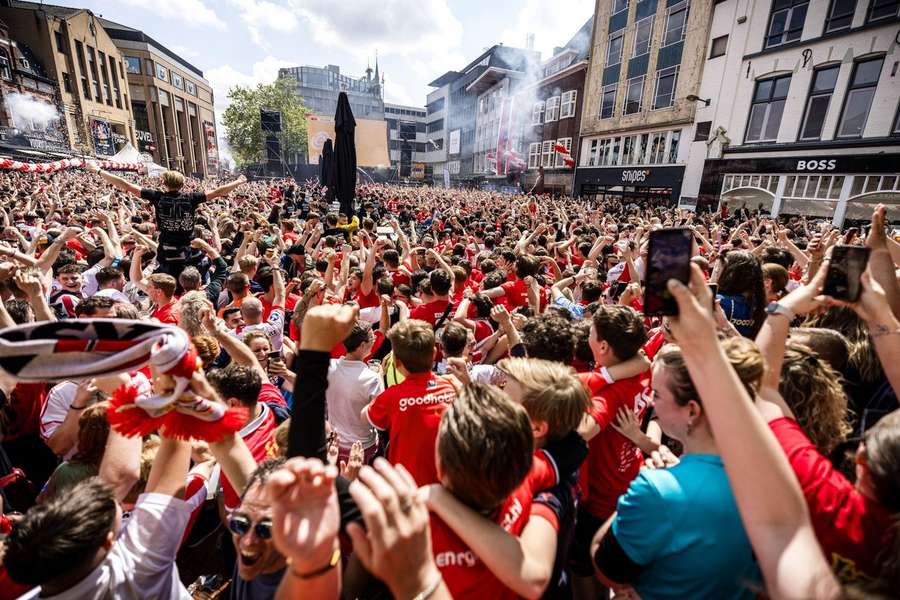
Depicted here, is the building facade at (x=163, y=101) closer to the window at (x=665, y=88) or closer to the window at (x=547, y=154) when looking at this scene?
the window at (x=547, y=154)

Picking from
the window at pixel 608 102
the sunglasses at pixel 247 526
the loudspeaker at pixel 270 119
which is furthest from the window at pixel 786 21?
the loudspeaker at pixel 270 119

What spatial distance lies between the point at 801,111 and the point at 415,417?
74.1 feet

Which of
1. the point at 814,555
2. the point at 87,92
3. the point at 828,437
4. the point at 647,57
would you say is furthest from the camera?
the point at 87,92

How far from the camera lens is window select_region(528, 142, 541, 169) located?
34.8m

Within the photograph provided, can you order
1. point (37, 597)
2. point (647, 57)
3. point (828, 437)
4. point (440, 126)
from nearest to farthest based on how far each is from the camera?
point (37, 597), point (828, 437), point (647, 57), point (440, 126)

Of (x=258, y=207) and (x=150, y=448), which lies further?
(x=258, y=207)

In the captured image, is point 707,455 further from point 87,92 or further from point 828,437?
point 87,92

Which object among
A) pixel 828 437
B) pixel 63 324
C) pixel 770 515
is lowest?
pixel 828 437

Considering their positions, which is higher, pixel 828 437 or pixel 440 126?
pixel 440 126

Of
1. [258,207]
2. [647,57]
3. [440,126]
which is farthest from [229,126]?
[647,57]

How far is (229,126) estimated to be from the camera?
47000 millimetres

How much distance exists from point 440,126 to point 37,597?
72.7m

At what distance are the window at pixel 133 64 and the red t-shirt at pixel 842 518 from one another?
65.6 metres

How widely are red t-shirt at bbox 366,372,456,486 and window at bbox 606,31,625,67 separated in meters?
30.2
